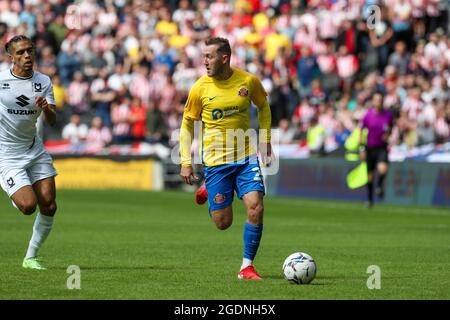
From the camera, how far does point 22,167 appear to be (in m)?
13.1

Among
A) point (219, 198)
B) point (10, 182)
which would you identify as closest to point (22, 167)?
point (10, 182)

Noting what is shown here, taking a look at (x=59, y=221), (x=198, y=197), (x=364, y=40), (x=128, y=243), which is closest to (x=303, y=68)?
(x=364, y=40)

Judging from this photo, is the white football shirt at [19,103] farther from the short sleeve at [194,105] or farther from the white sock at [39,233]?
the short sleeve at [194,105]

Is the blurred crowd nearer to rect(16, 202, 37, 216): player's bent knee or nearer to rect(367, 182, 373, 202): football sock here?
rect(367, 182, 373, 202): football sock

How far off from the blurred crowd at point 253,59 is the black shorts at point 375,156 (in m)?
2.65

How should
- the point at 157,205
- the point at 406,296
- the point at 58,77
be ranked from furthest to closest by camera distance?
the point at 58,77
the point at 157,205
the point at 406,296

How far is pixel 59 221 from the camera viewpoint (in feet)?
70.5

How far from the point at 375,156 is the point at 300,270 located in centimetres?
1506

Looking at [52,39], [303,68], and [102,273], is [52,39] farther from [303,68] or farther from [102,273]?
[102,273]

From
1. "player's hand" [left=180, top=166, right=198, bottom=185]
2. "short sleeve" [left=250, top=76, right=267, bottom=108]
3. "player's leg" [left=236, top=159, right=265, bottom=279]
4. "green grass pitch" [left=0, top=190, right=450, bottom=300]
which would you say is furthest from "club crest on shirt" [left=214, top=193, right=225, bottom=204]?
"short sleeve" [left=250, top=76, right=267, bottom=108]

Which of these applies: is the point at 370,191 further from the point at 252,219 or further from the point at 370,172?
the point at 252,219

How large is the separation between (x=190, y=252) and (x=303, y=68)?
17908 millimetres

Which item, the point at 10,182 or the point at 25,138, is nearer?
the point at 10,182
